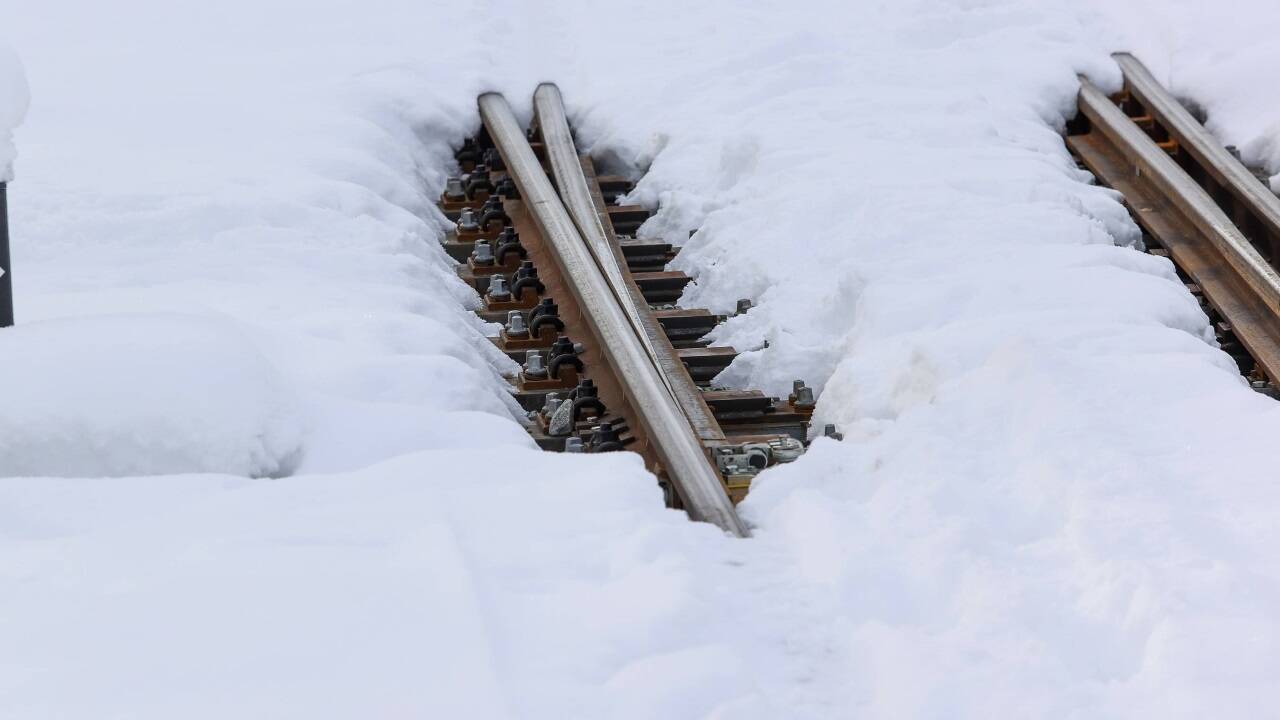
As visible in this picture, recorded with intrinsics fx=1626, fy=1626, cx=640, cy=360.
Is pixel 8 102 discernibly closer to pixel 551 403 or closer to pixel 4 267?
pixel 4 267

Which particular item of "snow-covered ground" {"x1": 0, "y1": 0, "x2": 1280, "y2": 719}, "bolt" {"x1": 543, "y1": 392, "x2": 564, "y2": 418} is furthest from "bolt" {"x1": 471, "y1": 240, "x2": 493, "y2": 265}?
"bolt" {"x1": 543, "y1": 392, "x2": 564, "y2": 418}

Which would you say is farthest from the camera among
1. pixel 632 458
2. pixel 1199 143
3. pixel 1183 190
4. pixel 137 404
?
pixel 1199 143

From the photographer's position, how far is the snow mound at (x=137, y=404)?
4199 mm

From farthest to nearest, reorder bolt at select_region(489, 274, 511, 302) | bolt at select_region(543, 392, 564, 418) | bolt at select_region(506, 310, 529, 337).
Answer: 1. bolt at select_region(489, 274, 511, 302)
2. bolt at select_region(506, 310, 529, 337)
3. bolt at select_region(543, 392, 564, 418)

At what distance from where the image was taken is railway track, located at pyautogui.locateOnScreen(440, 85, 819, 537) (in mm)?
4969

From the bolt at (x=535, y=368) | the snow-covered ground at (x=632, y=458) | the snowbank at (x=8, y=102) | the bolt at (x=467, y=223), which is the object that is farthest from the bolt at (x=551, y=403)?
the bolt at (x=467, y=223)

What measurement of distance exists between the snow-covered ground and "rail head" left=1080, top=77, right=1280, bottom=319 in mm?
327

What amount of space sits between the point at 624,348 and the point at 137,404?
1796 millimetres

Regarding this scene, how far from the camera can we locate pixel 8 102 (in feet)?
15.0

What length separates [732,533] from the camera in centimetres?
432

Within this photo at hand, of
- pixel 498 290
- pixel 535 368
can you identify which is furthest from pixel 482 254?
pixel 535 368

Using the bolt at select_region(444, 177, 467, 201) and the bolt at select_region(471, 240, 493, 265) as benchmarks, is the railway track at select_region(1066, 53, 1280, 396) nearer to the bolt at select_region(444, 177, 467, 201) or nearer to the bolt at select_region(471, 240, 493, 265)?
the bolt at select_region(471, 240, 493, 265)

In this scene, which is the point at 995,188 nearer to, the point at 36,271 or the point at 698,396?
the point at 698,396

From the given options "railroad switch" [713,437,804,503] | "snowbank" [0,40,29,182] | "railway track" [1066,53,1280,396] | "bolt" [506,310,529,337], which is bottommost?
"bolt" [506,310,529,337]
